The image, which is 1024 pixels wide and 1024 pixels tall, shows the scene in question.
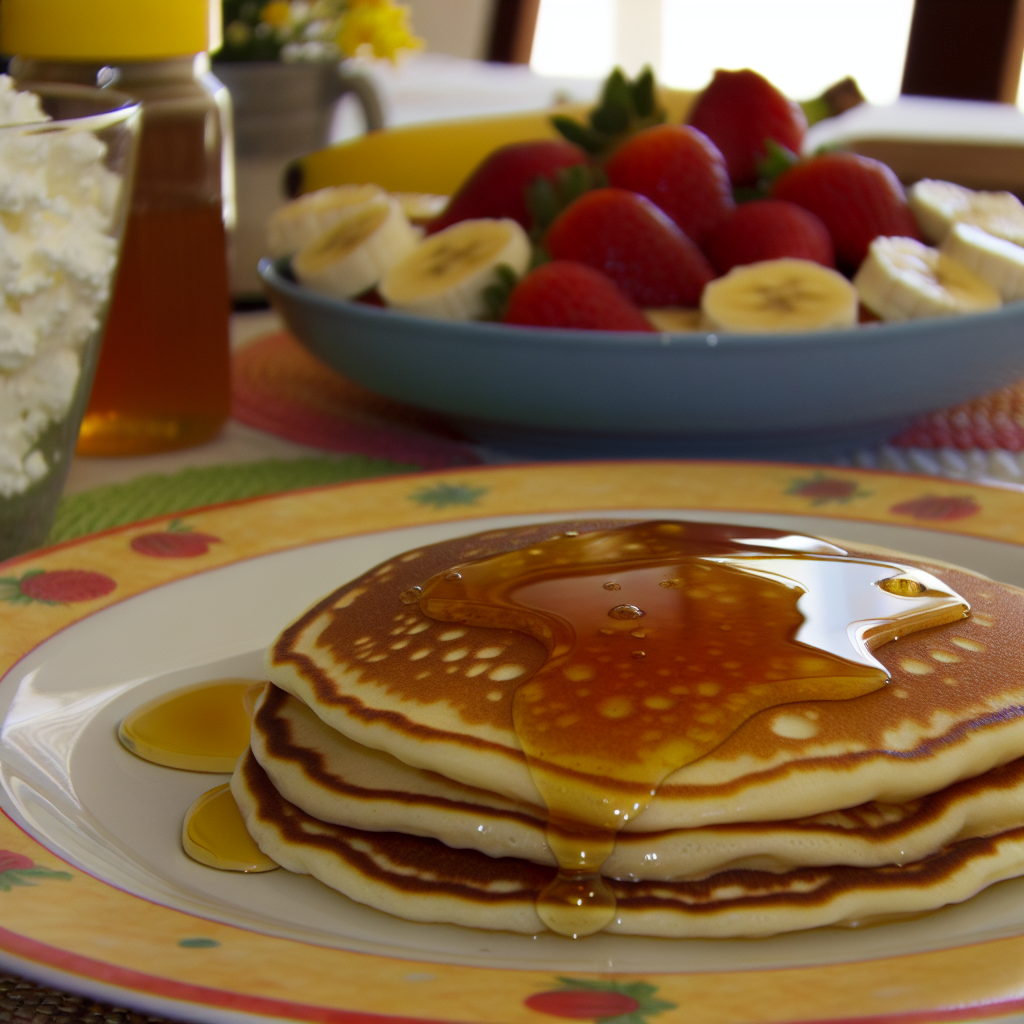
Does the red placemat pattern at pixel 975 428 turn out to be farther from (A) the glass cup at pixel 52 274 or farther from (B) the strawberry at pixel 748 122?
(A) the glass cup at pixel 52 274

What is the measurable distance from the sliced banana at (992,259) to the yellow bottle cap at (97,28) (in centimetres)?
86

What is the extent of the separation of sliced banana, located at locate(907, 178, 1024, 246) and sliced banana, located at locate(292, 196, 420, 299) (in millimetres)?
632

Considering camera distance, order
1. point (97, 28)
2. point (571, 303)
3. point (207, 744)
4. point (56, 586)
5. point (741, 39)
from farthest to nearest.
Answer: point (741, 39) → point (571, 303) → point (97, 28) → point (56, 586) → point (207, 744)

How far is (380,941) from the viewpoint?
58 centimetres

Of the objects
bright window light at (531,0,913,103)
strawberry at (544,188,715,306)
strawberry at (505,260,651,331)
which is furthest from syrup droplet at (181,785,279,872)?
bright window light at (531,0,913,103)

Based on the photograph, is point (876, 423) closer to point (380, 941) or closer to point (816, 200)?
point (816, 200)

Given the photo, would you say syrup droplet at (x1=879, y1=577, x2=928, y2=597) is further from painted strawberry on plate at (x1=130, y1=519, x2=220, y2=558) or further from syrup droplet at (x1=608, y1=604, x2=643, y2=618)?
painted strawberry on plate at (x1=130, y1=519, x2=220, y2=558)

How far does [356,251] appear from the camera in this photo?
1527mm

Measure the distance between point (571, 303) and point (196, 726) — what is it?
67 cm

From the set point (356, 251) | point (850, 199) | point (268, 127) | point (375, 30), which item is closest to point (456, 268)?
point (356, 251)

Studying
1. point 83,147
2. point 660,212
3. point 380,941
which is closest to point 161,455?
point 83,147

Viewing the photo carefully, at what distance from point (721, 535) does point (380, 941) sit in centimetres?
36

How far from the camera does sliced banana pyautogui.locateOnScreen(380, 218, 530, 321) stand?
Result: 1388mm

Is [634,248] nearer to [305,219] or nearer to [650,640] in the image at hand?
[305,219]
